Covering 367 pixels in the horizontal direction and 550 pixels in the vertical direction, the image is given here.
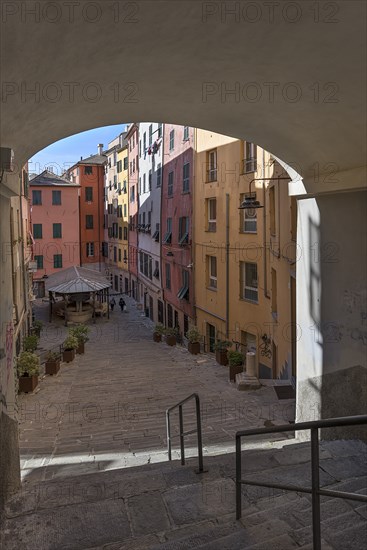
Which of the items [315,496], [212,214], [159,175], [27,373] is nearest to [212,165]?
[212,214]

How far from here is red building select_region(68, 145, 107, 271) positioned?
5188cm

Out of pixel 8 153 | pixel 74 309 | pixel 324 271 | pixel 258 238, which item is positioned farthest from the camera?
pixel 74 309

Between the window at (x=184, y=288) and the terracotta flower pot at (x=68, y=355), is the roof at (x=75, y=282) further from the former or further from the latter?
the terracotta flower pot at (x=68, y=355)

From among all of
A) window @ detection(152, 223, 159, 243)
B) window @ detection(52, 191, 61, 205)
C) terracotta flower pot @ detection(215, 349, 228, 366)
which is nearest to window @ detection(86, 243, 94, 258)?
window @ detection(52, 191, 61, 205)

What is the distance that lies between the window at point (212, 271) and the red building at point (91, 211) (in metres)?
32.8

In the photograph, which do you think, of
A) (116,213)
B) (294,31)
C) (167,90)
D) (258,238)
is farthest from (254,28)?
(116,213)

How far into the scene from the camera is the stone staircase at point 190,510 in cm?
384

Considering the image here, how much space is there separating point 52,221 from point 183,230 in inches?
923

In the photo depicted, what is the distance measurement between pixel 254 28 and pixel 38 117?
2.52m

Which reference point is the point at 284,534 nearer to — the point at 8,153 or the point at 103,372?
the point at 8,153

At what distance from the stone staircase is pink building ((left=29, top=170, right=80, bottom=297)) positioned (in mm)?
38574

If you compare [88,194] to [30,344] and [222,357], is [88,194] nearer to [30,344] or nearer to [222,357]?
[30,344]

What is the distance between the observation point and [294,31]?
3629 mm

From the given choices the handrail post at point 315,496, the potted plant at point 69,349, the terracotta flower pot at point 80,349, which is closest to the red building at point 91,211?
the terracotta flower pot at point 80,349
